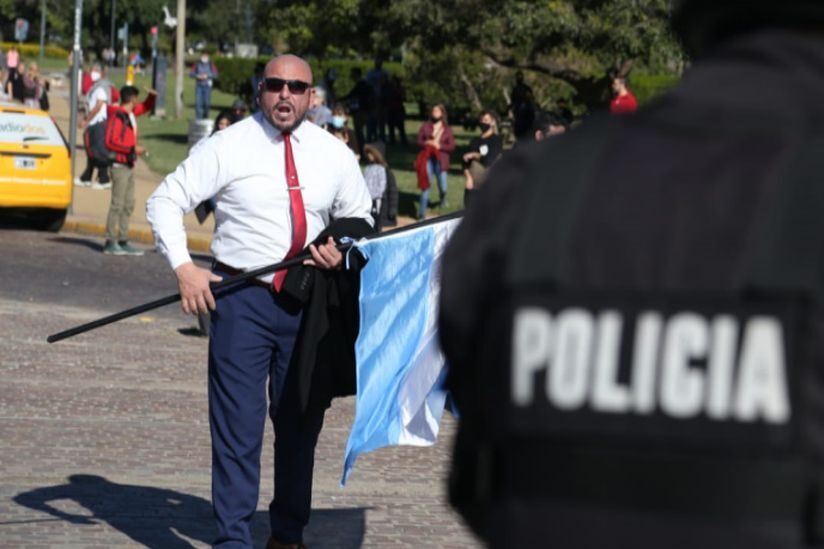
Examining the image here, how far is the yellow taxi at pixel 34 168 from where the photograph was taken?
20578 millimetres

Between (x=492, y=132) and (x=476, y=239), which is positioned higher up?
(x=476, y=239)

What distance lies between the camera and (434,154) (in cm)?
2380

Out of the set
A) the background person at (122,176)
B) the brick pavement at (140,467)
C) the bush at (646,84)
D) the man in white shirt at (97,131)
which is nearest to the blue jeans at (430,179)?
the man in white shirt at (97,131)

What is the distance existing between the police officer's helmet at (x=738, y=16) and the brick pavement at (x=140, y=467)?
5.06 m

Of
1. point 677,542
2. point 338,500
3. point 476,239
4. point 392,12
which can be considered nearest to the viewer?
point 677,542

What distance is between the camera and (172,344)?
1275 centimetres

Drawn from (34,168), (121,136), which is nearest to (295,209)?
(121,136)

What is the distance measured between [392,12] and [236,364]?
2187cm

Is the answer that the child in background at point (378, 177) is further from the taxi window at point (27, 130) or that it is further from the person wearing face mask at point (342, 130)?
the taxi window at point (27, 130)

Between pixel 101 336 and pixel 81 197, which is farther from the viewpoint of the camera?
pixel 81 197

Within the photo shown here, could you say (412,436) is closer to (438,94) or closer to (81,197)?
(81,197)

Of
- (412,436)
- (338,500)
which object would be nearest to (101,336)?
(338,500)

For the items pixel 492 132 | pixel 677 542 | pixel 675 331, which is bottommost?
pixel 492 132

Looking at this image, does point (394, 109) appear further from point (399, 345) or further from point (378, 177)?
point (399, 345)
